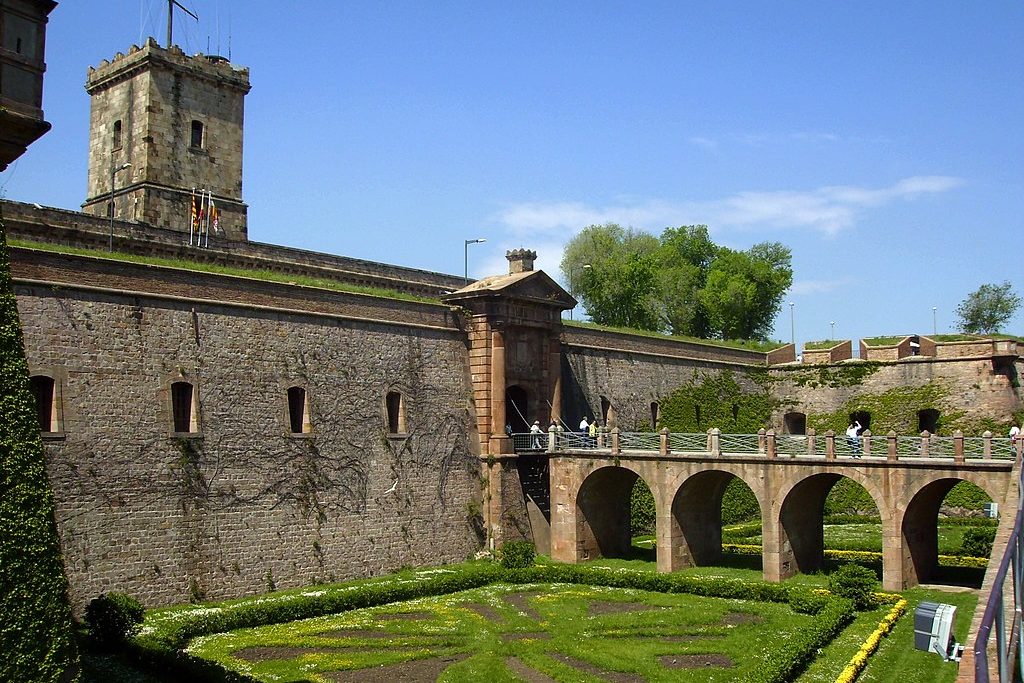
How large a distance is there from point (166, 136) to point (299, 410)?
14644 millimetres

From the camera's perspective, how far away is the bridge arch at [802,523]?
2941cm

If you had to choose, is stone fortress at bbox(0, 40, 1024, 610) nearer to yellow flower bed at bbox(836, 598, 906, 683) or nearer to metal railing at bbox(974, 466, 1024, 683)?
yellow flower bed at bbox(836, 598, 906, 683)

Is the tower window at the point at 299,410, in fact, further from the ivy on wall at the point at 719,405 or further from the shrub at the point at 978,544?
the shrub at the point at 978,544

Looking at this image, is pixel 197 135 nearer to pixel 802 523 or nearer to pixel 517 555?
pixel 517 555

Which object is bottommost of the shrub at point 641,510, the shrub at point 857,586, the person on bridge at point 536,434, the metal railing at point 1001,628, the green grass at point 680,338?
the shrub at point 857,586

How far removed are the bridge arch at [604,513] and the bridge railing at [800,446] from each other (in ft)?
3.79

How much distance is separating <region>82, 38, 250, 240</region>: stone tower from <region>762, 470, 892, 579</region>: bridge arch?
849 inches

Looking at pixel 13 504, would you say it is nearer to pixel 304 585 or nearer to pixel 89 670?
pixel 89 670

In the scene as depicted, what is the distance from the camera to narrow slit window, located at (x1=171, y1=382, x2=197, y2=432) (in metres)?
26.4

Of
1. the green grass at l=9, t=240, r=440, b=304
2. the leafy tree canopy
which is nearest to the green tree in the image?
the leafy tree canopy

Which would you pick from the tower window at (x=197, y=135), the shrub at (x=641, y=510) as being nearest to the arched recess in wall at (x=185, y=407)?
the tower window at (x=197, y=135)

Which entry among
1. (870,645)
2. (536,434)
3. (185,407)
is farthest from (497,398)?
(870,645)

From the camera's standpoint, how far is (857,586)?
86.1 ft

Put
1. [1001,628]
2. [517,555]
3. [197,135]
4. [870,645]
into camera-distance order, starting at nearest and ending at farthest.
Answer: [1001,628], [870,645], [517,555], [197,135]
